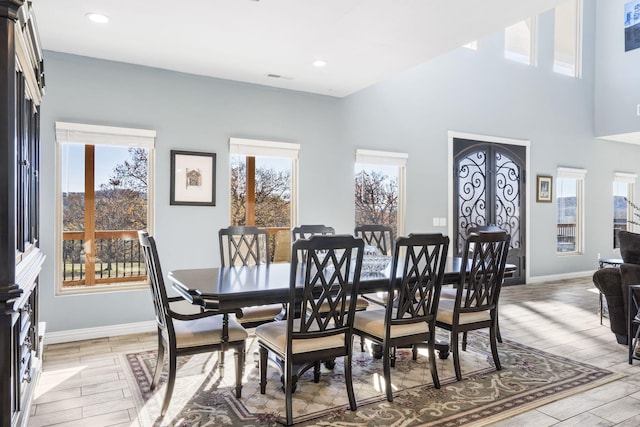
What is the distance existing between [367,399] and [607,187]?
7.96 metres

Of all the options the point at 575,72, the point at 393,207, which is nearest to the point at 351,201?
the point at 393,207

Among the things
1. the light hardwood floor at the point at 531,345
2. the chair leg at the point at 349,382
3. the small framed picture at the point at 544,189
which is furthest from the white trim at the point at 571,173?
the chair leg at the point at 349,382

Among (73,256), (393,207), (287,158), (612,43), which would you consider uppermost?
(612,43)

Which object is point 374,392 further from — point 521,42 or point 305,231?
point 521,42

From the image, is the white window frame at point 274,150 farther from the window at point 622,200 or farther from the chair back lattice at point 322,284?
the window at point 622,200

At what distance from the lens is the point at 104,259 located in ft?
14.3

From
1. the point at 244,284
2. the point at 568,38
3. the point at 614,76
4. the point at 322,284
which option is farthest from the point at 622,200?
the point at 244,284

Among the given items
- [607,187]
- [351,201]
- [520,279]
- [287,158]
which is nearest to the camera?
[287,158]

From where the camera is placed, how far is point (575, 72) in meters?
7.97

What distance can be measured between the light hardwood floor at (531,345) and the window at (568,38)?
4561 mm

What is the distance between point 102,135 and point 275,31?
205 centimetres

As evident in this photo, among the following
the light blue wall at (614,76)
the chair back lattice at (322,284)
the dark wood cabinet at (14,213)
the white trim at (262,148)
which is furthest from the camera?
the light blue wall at (614,76)

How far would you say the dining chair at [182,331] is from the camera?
254 cm

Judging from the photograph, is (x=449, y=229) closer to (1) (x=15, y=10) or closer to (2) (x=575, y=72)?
(2) (x=575, y=72)
